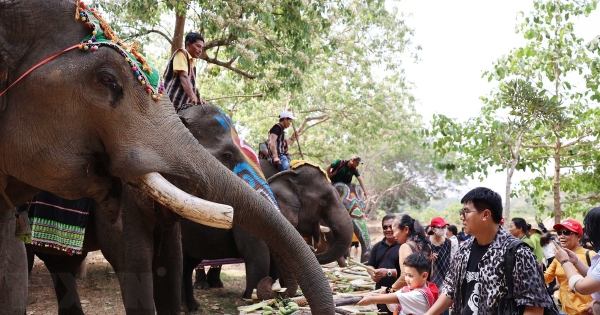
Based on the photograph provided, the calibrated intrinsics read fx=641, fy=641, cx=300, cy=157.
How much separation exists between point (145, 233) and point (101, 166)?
1688 millimetres

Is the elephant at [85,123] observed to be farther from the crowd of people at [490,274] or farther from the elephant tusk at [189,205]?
the crowd of people at [490,274]

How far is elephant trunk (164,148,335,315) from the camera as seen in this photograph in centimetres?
329

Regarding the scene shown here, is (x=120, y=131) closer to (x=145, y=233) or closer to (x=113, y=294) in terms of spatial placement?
(x=145, y=233)

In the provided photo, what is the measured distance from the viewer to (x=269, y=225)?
341 centimetres

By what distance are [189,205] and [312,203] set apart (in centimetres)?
672

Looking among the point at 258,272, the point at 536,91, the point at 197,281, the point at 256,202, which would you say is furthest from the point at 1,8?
the point at 536,91

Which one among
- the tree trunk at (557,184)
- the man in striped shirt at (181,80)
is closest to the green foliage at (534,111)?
the tree trunk at (557,184)

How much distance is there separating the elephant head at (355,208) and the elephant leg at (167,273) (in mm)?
7344

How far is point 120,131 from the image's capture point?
3053 mm

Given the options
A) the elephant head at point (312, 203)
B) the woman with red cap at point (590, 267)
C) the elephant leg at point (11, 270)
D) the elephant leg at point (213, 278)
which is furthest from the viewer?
the elephant leg at point (213, 278)

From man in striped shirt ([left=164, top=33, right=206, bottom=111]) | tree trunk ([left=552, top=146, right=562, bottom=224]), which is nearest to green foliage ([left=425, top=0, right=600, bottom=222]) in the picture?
tree trunk ([left=552, top=146, right=562, bottom=224])

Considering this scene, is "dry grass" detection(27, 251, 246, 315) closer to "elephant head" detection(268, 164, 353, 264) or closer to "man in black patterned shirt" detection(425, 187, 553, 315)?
"elephant head" detection(268, 164, 353, 264)

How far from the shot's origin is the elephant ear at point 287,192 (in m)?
9.28

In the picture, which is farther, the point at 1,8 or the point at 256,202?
the point at 256,202
